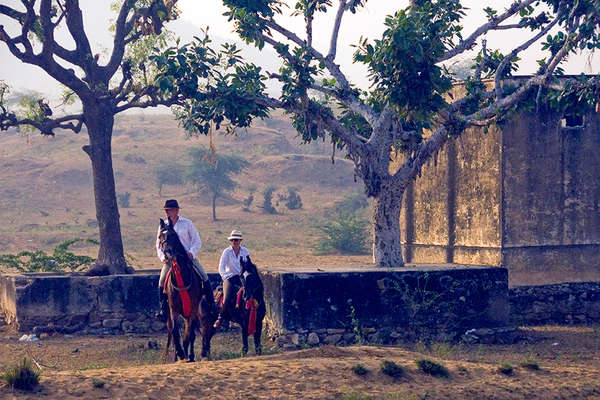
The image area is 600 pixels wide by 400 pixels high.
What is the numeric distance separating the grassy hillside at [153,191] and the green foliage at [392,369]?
18.1 meters

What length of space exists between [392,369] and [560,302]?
7.63 metres

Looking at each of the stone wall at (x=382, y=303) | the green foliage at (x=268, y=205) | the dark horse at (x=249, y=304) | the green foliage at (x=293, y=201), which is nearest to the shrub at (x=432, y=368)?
the dark horse at (x=249, y=304)

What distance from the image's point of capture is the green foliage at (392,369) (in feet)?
30.3

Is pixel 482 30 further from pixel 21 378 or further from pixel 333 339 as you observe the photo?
pixel 21 378

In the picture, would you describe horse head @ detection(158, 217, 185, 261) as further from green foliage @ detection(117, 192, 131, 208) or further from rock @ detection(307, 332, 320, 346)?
green foliage @ detection(117, 192, 131, 208)

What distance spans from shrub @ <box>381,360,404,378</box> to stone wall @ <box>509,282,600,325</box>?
698 centimetres

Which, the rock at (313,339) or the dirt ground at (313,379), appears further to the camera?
the rock at (313,339)

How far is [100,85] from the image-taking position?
16.7 m

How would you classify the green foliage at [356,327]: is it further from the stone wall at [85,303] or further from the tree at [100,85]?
the tree at [100,85]

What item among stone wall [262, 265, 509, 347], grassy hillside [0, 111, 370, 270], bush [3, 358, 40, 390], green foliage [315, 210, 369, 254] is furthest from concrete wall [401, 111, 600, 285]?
green foliage [315, 210, 369, 254]

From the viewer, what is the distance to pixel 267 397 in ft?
27.0

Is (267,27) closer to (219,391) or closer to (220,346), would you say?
(220,346)

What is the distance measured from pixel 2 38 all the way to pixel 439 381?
10892mm

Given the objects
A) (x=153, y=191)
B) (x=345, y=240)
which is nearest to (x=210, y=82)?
(x=345, y=240)
